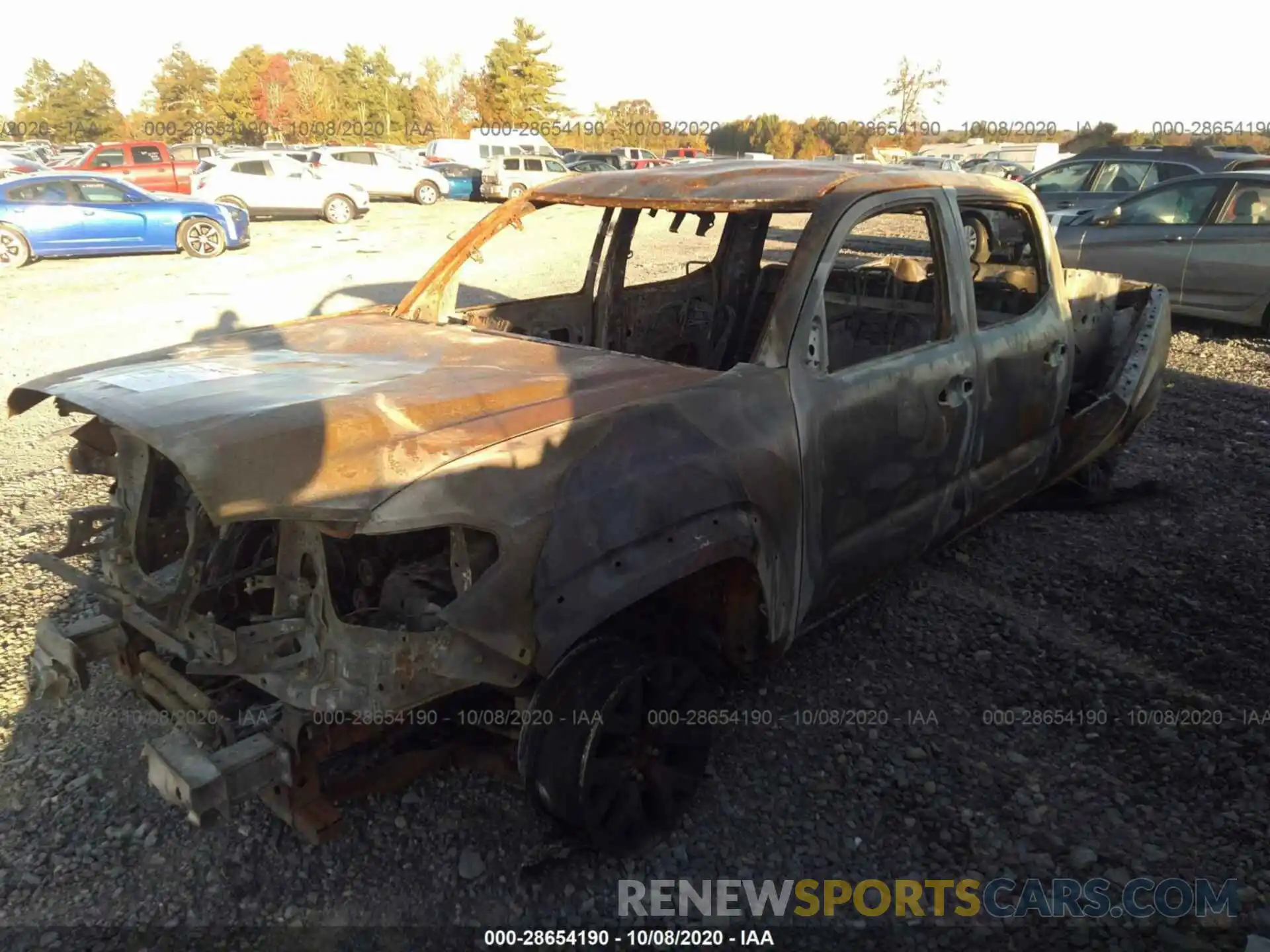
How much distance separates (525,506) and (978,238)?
10.9 feet

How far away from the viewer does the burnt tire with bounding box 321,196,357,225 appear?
20125 millimetres

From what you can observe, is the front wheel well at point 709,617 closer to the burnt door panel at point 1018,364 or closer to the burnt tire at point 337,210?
the burnt door panel at point 1018,364

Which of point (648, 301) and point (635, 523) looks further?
point (648, 301)

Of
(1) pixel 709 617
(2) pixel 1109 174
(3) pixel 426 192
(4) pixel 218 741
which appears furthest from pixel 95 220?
(2) pixel 1109 174

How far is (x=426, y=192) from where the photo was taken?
80.7 feet

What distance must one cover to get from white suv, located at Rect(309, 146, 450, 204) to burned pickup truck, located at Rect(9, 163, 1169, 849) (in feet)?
70.7

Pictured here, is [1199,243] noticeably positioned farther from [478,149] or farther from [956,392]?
[478,149]

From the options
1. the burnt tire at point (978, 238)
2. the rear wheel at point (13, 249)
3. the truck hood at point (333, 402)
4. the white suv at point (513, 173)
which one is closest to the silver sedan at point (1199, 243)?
the burnt tire at point (978, 238)

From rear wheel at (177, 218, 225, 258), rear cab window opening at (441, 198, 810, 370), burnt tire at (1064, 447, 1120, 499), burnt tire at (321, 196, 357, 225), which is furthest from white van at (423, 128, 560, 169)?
burnt tire at (1064, 447, 1120, 499)

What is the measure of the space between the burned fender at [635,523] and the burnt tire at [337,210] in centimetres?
1983

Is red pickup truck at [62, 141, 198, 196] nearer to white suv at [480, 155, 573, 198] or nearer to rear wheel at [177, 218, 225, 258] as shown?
rear wheel at [177, 218, 225, 258]

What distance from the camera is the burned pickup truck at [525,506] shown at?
2.07 m

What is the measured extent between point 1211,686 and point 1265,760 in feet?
1.45

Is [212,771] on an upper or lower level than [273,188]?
lower
